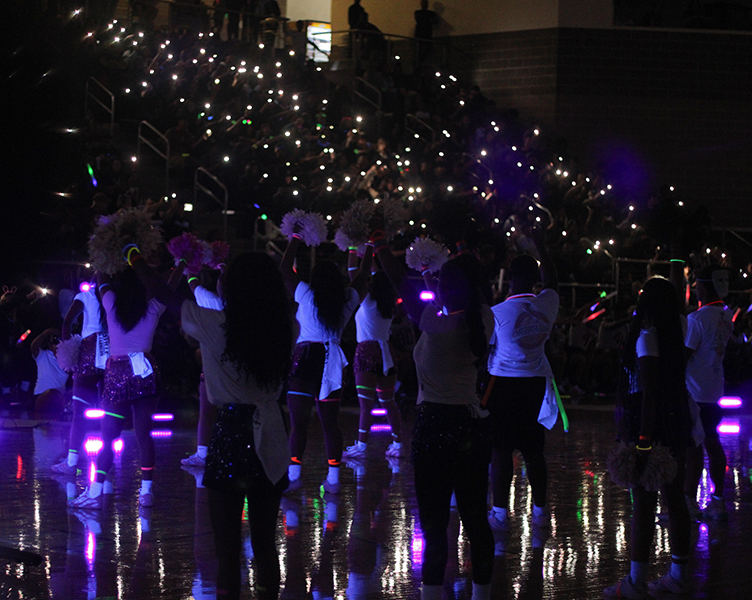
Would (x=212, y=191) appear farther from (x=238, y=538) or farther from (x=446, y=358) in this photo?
(x=238, y=538)

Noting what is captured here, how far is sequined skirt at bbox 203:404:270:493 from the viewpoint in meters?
3.93

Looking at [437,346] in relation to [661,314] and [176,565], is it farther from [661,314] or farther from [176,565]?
[176,565]

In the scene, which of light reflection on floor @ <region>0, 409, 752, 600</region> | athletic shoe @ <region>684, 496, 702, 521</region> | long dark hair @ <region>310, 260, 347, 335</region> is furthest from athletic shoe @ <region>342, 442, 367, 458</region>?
athletic shoe @ <region>684, 496, 702, 521</region>

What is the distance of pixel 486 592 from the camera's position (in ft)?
14.5

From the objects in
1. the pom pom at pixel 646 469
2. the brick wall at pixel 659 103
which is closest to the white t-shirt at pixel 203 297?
the pom pom at pixel 646 469

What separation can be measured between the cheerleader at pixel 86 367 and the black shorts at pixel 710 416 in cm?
447

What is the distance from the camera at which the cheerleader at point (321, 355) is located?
24.2 ft

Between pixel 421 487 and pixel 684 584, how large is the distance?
5.91ft

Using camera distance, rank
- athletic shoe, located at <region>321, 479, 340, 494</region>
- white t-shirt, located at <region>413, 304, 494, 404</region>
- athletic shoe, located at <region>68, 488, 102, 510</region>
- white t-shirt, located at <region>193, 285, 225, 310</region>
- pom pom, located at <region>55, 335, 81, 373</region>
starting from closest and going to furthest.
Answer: white t-shirt, located at <region>413, 304, 494, 404</region> → white t-shirt, located at <region>193, 285, 225, 310</region> → athletic shoe, located at <region>68, 488, 102, 510</region> → athletic shoe, located at <region>321, 479, 340, 494</region> → pom pom, located at <region>55, 335, 81, 373</region>

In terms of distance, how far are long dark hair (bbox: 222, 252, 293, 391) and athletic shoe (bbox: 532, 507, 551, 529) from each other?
3068 millimetres

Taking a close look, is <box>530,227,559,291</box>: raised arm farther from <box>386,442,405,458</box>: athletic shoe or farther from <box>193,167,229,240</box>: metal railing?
<box>193,167,229,240</box>: metal railing

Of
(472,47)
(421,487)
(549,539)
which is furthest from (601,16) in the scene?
(421,487)

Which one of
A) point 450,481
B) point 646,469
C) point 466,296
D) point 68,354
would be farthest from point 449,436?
point 68,354

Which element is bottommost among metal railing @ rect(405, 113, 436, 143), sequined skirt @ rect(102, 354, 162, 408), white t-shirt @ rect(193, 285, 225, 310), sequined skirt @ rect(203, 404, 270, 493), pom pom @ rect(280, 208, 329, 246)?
sequined skirt @ rect(203, 404, 270, 493)
